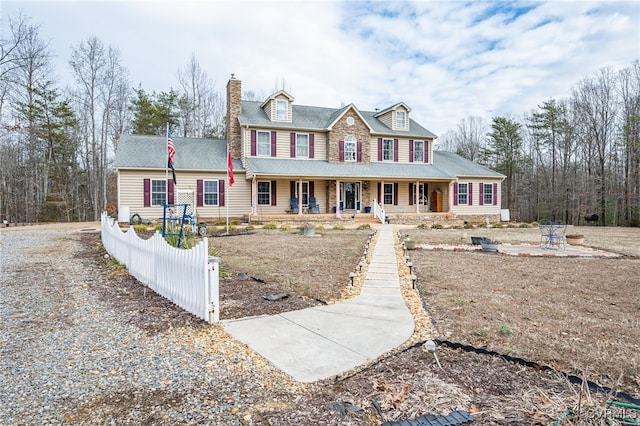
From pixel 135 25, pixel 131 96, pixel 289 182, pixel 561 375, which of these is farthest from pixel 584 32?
pixel 131 96

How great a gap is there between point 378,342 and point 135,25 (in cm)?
1623

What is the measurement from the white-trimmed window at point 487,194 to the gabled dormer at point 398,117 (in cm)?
715

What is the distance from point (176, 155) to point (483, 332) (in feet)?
66.8

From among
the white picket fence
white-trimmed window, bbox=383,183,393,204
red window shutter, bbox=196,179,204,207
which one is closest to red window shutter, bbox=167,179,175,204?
red window shutter, bbox=196,179,204,207

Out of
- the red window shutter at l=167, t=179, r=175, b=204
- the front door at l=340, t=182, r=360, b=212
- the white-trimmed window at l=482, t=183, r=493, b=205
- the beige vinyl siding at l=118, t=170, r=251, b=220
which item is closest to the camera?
the beige vinyl siding at l=118, t=170, r=251, b=220

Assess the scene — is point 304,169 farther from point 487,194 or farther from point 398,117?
point 487,194

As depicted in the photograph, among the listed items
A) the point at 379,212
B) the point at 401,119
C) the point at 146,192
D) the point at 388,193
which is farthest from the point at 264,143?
the point at 401,119

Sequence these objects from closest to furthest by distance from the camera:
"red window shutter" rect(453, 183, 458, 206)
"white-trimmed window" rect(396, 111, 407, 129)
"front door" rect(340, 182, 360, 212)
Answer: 1. "front door" rect(340, 182, 360, 212)
2. "red window shutter" rect(453, 183, 458, 206)
3. "white-trimmed window" rect(396, 111, 407, 129)

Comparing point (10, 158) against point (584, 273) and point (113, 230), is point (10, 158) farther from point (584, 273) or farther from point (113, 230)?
point (584, 273)

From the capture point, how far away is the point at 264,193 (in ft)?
70.9

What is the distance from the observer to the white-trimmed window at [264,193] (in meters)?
21.5

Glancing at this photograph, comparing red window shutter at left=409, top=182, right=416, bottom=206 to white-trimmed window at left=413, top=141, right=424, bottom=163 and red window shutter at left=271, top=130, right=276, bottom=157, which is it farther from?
red window shutter at left=271, top=130, right=276, bottom=157

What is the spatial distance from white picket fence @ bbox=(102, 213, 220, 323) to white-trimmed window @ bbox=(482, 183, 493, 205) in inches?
957

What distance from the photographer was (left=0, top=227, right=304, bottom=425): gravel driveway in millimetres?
2553
